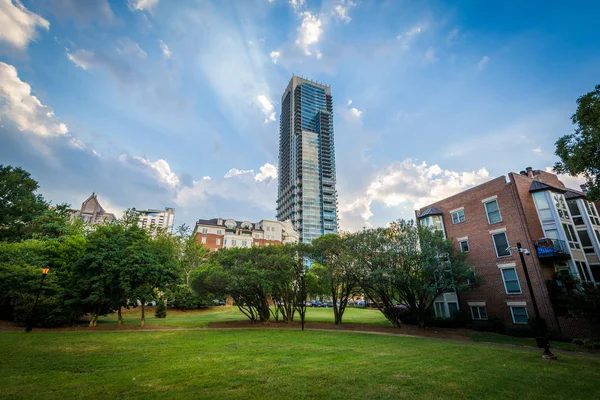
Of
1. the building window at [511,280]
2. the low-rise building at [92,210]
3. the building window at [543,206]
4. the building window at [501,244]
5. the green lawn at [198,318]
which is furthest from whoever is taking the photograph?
the low-rise building at [92,210]

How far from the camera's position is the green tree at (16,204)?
111ft

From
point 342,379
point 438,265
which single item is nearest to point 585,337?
point 438,265

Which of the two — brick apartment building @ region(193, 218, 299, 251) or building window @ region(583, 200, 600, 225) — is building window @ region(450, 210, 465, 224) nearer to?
building window @ region(583, 200, 600, 225)

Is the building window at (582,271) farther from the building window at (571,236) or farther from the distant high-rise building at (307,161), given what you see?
the distant high-rise building at (307,161)

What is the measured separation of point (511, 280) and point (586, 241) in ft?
22.6

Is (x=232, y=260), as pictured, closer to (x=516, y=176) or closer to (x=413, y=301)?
(x=413, y=301)

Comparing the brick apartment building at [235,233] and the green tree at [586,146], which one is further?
the brick apartment building at [235,233]

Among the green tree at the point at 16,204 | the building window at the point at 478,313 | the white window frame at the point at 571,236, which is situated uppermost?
the green tree at the point at 16,204

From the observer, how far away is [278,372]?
8180 millimetres

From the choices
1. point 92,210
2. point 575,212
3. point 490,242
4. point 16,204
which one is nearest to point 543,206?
point 575,212

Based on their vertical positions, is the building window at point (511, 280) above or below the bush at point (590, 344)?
above

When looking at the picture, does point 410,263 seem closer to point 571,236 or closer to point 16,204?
point 571,236

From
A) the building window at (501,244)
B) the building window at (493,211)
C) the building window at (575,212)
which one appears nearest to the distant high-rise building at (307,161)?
the building window at (493,211)

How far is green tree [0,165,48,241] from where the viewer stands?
3388 centimetres
